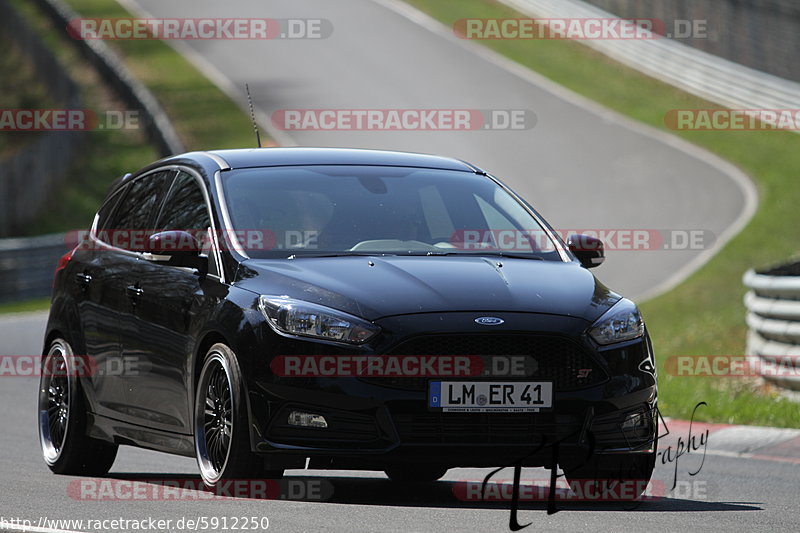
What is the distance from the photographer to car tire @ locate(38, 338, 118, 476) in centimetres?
902

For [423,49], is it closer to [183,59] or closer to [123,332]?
[183,59]

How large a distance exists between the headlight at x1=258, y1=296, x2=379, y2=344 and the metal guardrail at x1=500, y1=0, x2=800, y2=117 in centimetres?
2890

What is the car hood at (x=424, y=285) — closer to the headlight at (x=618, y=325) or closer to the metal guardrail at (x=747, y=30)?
the headlight at (x=618, y=325)

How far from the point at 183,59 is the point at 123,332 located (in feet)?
125

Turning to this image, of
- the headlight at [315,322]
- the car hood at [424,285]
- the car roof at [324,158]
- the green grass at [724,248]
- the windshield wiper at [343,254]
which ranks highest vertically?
the car roof at [324,158]

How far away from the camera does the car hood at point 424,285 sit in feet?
23.6

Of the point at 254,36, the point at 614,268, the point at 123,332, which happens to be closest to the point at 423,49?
the point at 254,36

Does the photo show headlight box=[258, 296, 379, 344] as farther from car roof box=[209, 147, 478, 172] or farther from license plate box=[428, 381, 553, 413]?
car roof box=[209, 147, 478, 172]

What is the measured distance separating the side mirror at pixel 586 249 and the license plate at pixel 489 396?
58.1 inches

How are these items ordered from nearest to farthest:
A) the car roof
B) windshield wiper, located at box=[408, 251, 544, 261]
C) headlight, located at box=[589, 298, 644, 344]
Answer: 1. headlight, located at box=[589, 298, 644, 344]
2. windshield wiper, located at box=[408, 251, 544, 261]
3. the car roof

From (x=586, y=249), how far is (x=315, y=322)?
1.92 meters

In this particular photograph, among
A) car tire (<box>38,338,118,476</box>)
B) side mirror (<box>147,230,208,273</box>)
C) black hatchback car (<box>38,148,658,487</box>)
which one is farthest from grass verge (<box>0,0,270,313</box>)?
side mirror (<box>147,230,208,273</box>)

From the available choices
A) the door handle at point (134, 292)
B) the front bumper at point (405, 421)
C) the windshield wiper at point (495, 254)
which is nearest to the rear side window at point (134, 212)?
the door handle at point (134, 292)

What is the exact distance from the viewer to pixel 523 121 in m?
37.8
